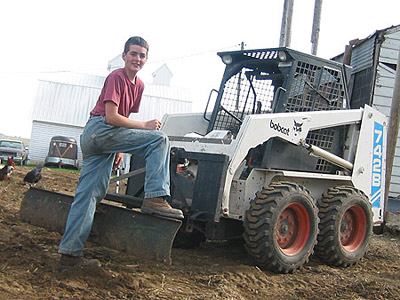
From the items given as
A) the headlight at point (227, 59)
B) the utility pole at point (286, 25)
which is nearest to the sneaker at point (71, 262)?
the headlight at point (227, 59)

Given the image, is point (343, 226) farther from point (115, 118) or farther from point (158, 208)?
point (115, 118)

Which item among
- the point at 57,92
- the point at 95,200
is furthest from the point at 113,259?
the point at 57,92

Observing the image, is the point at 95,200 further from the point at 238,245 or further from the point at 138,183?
the point at 238,245

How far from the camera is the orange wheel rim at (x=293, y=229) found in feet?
17.4

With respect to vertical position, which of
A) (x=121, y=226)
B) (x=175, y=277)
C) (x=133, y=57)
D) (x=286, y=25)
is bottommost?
(x=175, y=277)

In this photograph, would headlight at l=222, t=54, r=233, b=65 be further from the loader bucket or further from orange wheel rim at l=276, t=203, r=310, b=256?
the loader bucket

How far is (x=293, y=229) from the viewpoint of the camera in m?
5.48

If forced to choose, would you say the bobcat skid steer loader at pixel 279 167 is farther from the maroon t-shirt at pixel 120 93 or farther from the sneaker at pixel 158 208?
the maroon t-shirt at pixel 120 93

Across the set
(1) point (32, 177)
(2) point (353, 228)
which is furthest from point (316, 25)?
(1) point (32, 177)

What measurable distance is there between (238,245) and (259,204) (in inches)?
68.3

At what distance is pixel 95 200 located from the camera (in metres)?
4.27

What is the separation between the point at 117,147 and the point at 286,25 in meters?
11.5

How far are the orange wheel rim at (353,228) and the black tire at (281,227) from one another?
2.97 feet

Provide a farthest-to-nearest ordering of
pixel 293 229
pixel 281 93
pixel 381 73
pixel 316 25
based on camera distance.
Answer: pixel 316 25
pixel 381 73
pixel 281 93
pixel 293 229
